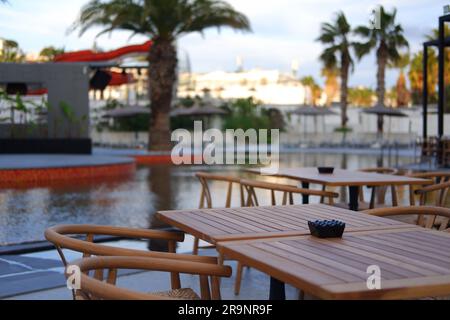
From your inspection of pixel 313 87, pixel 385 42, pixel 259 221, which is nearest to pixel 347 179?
pixel 259 221

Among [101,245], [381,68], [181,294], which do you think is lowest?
[181,294]

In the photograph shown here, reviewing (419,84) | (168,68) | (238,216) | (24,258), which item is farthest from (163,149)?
(419,84)

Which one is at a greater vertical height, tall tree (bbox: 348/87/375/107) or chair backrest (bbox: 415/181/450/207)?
tall tree (bbox: 348/87/375/107)

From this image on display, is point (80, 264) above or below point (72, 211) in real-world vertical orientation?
above

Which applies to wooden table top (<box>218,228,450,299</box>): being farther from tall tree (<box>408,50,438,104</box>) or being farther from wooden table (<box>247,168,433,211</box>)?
tall tree (<box>408,50,438,104</box>)

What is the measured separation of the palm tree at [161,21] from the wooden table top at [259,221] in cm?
1930

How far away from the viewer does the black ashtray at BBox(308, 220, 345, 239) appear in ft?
9.86

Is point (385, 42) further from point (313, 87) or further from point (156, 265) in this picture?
point (313, 87)

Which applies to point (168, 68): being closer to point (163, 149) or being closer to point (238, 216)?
point (163, 149)

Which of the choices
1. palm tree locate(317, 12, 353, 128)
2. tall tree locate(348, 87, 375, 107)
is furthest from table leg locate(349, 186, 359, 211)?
tall tree locate(348, 87, 375, 107)

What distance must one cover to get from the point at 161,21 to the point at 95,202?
1420 centimetres

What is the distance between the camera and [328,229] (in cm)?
301

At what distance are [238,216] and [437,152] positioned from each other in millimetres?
12509
